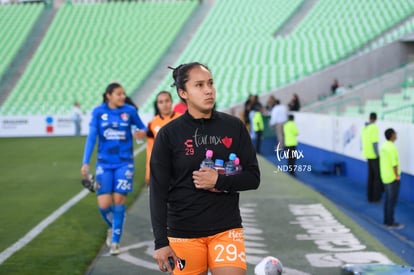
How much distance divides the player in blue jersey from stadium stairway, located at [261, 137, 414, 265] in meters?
3.64

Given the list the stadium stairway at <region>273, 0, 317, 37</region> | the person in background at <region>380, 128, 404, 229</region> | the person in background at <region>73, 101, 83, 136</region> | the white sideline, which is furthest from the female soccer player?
Answer: the stadium stairway at <region>273, 0, 317, 37</region>

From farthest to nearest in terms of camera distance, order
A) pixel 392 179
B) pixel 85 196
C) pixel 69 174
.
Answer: pixel 69 174
pixel 85 196
pixel 392 179

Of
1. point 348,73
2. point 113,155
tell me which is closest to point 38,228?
point 113,155

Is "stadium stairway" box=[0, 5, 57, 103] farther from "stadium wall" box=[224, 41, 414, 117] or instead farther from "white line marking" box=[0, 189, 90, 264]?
"white line marking" box=[0, 189, 90, 264]

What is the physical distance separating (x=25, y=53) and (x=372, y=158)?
35.7m

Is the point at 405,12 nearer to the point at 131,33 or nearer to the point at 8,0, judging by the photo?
the point at 131,33

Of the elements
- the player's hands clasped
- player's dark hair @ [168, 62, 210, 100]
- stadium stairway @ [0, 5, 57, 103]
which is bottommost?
the player's hands clasped

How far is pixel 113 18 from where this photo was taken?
49719 mm

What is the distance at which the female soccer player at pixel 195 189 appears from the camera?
14.6 ft

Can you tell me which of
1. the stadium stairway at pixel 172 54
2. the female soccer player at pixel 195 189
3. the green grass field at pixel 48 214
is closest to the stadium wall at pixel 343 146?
the green grass field at pixel 48 214

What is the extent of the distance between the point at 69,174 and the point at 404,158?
8562 mm

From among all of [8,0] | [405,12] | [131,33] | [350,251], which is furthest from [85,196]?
[8,0]

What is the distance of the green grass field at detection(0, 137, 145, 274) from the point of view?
8.33 m

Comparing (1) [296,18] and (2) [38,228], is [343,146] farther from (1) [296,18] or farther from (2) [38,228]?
(1) [296,18]
